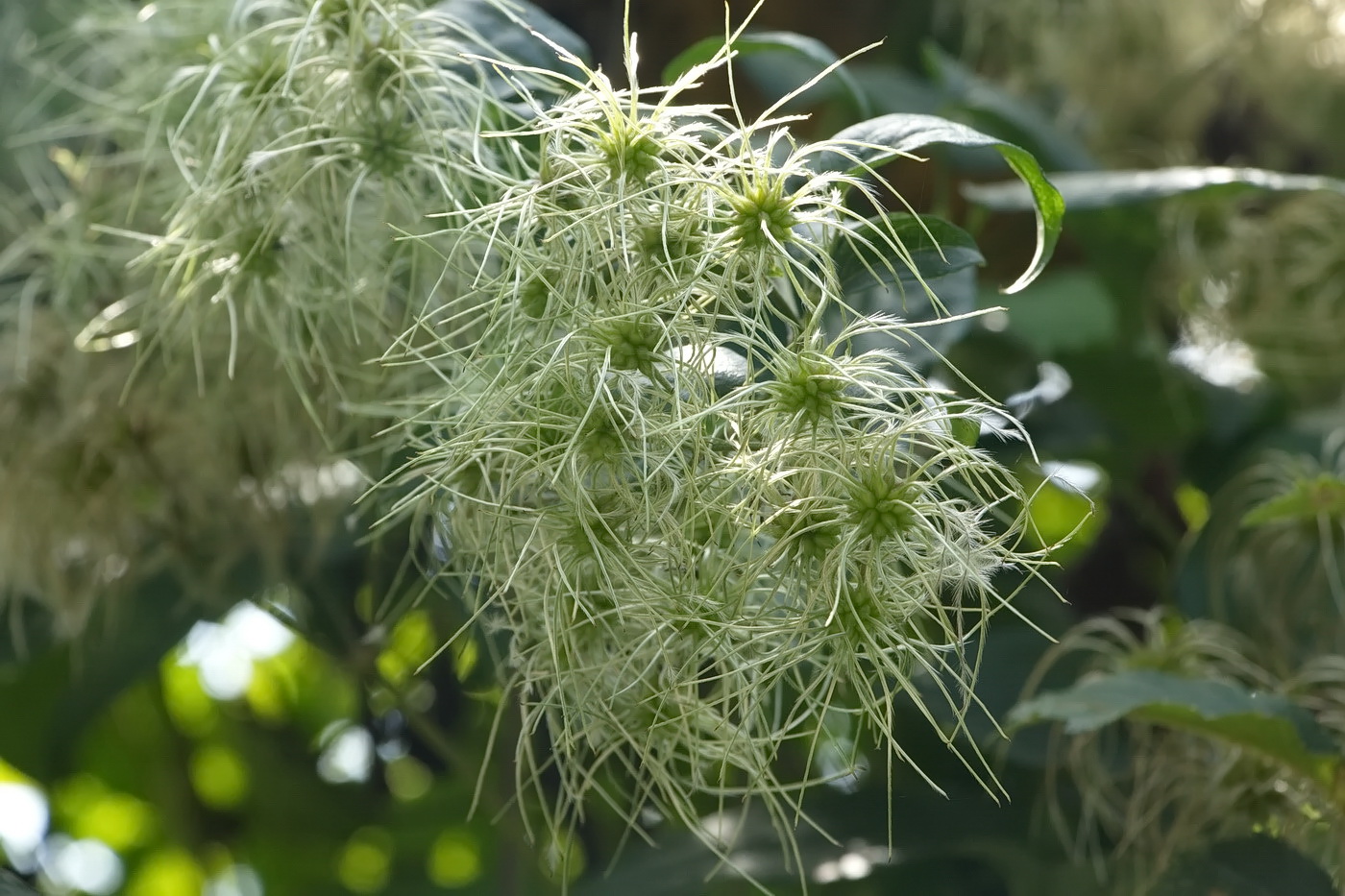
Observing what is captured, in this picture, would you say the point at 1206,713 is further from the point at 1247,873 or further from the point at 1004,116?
the point at 1004,116

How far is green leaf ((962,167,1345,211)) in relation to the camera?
1.92 ft

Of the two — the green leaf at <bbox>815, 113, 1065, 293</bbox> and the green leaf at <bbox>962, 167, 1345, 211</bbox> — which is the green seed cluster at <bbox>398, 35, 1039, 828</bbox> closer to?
the green leaf at <bbox>815, 113, 1065, 293</bbox>

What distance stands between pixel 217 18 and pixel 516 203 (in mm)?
310

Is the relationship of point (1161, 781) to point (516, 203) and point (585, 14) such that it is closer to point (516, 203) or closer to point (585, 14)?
point (516, 203)

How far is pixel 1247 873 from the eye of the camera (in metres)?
0.55

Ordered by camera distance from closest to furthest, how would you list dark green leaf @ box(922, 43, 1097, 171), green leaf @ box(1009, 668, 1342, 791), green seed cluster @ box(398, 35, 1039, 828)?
1. green seed cluster @ box(398, 35, 1039, 828)
2. green leaf @ box(1009, 668, 1342, 791)
3. dark green leaf @ box(922, 43, 1097, 171)

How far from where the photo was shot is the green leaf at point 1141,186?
1.92 ft

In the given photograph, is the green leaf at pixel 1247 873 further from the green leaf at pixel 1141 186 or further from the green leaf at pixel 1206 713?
the green leaf at pixel 1141 186

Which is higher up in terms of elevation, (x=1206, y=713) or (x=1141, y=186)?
(x=1141, y=186)

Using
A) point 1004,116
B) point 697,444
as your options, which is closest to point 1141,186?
point 1004,116

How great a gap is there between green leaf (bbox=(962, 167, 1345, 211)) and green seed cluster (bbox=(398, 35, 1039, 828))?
0.25m

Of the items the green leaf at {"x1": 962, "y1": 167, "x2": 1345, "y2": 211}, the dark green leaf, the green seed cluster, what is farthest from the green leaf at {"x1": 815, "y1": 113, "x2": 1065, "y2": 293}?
the dark green leaf

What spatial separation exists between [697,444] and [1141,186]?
1.20 ft

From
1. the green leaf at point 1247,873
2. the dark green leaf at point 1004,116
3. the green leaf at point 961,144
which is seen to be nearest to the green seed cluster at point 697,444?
the green leaf at point 961,144
